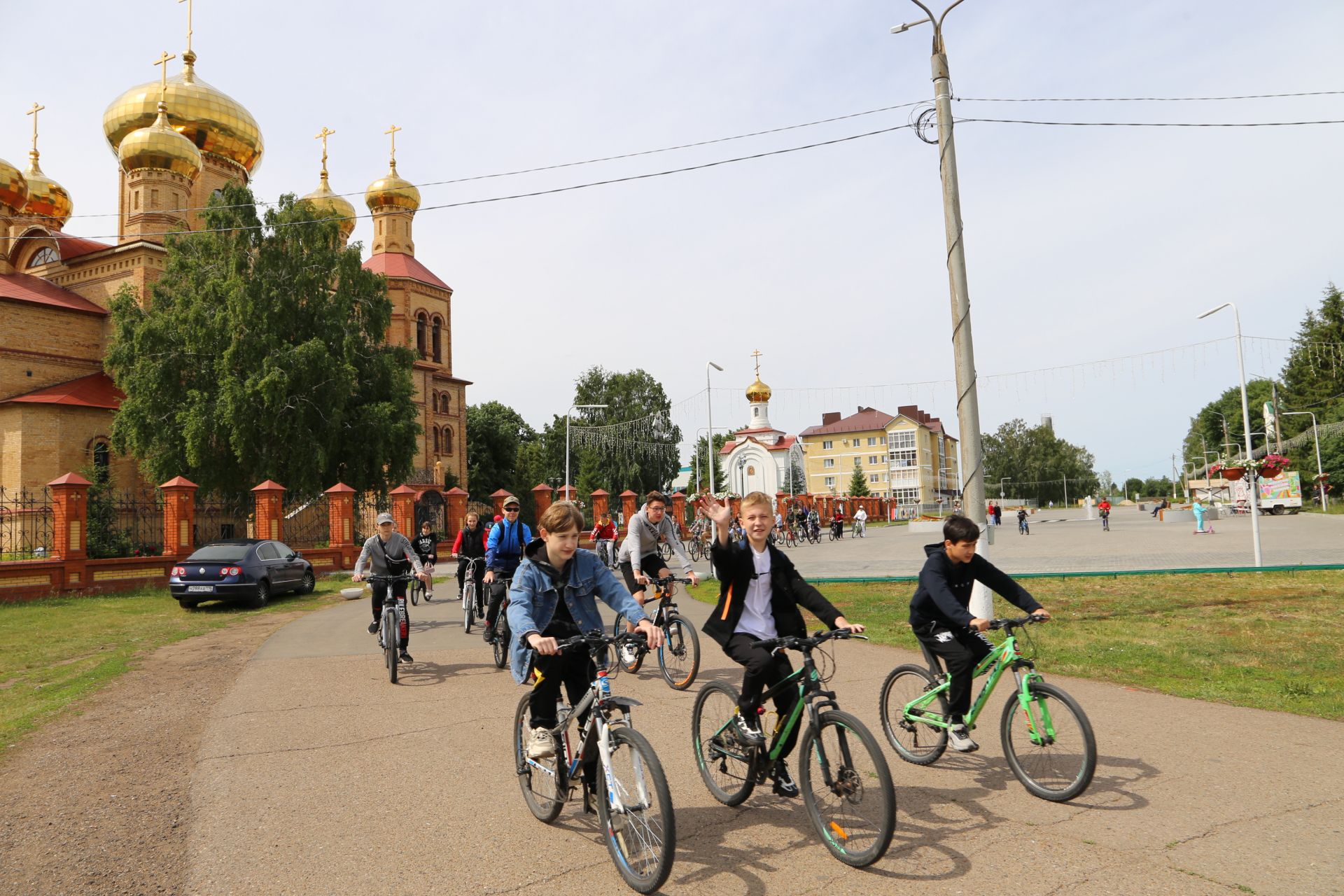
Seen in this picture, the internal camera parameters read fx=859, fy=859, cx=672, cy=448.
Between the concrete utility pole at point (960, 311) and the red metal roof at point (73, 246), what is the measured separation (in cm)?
4102

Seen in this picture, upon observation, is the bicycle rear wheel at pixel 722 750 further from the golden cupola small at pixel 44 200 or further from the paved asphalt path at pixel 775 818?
the golden cupola small at pixel 44 200

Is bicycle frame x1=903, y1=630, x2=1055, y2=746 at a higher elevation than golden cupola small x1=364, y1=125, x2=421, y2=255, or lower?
lower

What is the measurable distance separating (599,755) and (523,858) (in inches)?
24.2

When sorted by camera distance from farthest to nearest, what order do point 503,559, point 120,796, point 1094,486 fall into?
point 1094,486
point 503,559
point 120,796

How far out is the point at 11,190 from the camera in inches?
1549

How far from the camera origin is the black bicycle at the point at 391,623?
8.46 meters

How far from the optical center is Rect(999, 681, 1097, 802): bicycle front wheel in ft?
14.4

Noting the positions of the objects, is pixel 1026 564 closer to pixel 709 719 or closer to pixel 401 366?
pixel 709 719

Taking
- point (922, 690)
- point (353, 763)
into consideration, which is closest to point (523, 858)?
point (353, 763)

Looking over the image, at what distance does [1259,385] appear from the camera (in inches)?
3494

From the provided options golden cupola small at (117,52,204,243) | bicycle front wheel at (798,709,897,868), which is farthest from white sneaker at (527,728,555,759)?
golden cupola small at (117,52,204,243)

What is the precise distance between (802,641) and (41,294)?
41.8 meters

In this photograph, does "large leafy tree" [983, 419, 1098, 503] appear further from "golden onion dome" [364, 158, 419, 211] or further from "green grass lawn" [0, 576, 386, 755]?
"green grass lawn" [0, 576, 386, 755]

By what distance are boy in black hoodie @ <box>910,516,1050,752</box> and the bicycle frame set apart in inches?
2.0
